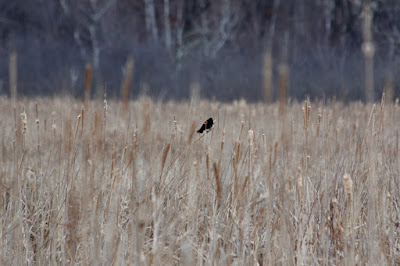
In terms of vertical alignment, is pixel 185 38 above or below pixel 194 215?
above

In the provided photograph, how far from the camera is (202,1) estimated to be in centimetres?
1284

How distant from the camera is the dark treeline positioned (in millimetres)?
11348

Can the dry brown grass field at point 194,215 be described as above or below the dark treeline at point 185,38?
below

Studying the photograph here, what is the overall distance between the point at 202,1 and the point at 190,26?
2.79ft

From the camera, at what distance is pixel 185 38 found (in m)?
13.1

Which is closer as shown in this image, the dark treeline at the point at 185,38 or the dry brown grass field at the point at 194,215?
the dry brown grass field at the point at 194,215

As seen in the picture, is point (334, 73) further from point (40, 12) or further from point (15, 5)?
point (15, 5)

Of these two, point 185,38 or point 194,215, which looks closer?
point 194,215

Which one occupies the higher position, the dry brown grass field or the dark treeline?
the dark treeline

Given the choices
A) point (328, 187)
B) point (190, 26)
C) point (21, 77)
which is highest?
point (190, 26)

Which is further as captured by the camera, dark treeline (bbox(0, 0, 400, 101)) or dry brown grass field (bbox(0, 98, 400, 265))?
dark treeline (bbox(0, 0, 400, 101))

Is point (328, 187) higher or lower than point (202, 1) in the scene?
lower

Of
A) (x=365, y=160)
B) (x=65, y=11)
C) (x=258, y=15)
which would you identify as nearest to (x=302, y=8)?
(x=258, y=15)

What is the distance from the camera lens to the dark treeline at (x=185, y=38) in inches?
447
